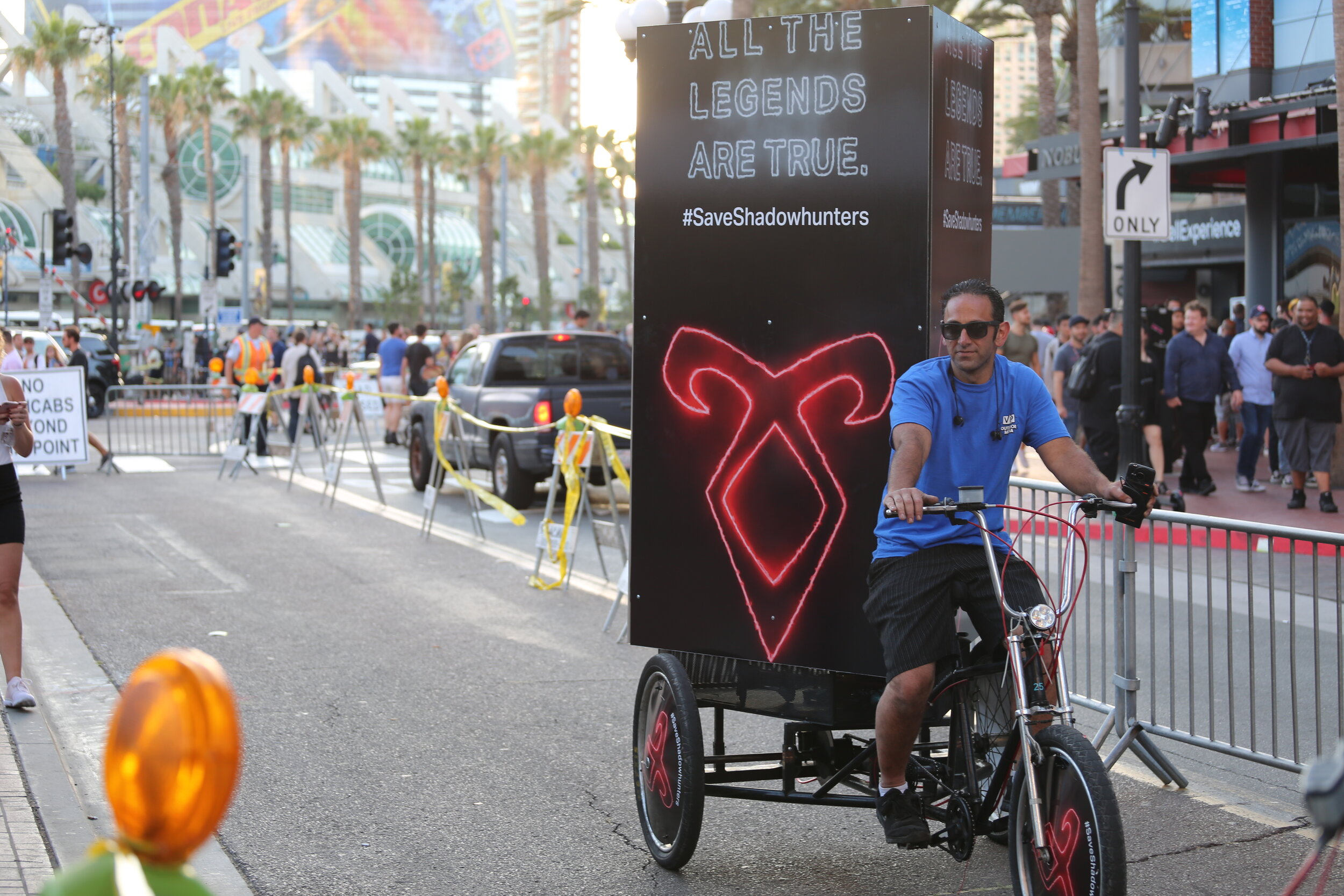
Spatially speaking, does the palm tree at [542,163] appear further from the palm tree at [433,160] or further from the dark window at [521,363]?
the dark window at [521,363]

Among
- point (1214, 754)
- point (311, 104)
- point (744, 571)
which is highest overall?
point (311, 104)

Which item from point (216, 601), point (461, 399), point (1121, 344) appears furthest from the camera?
point (461, 399)

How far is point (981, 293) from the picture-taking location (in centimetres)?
416

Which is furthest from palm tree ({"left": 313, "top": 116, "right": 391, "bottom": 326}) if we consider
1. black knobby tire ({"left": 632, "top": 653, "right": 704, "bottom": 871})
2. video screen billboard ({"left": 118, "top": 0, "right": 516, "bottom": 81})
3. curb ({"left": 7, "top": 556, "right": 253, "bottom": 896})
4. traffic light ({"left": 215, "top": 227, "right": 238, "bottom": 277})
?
video screen billboard ({"left": 118, "top": 0, "right": 516, "bottom": 81})

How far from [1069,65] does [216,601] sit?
28.0 metres

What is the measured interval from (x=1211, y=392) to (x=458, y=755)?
1127 cm

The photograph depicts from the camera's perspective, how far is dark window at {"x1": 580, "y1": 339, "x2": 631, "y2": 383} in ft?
50.8

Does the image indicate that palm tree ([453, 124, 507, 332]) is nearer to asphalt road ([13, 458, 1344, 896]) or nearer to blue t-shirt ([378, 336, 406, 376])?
blue t-shirt ([378, 336, 406, 376])

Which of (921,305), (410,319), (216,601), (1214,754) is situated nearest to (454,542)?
(216,601)

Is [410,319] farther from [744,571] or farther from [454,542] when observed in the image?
[744,571]

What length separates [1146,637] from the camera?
804 centimetres

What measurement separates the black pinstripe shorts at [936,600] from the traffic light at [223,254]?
35857 mm

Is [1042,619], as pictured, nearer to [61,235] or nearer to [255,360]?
[255,360]

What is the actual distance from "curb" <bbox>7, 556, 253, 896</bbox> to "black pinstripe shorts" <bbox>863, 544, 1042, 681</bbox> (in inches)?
76.2
